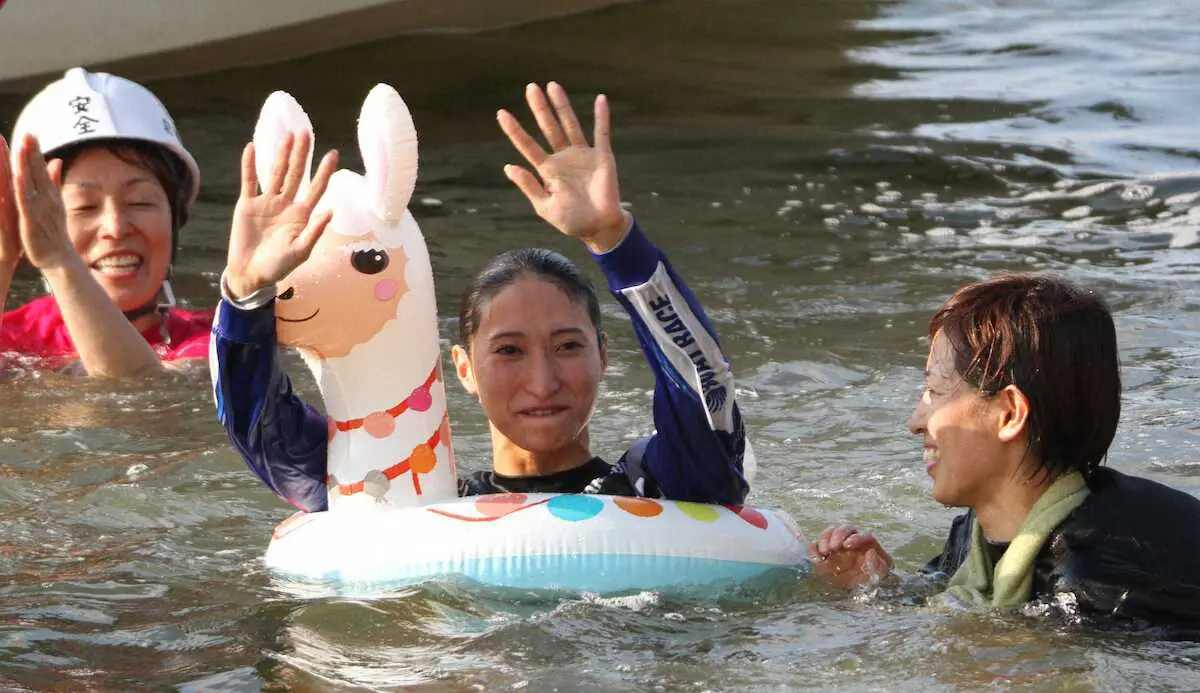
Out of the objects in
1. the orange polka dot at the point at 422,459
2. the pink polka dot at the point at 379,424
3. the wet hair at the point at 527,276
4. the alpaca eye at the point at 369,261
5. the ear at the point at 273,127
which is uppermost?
the ear at the point at 273,127

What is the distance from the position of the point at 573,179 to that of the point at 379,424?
0.71 meters

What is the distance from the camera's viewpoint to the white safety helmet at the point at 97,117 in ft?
19.5

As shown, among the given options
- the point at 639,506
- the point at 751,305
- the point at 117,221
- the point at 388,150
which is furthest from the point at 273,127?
the point at 751,305

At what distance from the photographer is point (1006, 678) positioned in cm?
338

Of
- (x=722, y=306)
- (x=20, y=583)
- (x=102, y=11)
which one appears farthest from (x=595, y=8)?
(x=20, y=583)

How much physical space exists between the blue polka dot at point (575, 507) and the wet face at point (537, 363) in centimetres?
18

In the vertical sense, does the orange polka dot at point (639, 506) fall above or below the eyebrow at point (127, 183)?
below

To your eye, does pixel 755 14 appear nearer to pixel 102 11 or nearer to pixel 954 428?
pixel 102 11

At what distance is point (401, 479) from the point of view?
379cm

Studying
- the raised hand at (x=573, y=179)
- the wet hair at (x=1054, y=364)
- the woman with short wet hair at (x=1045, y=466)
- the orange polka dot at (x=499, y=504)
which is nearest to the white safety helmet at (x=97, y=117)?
the orange polka dot at (x=499, y=504)

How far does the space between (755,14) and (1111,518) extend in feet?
38.9

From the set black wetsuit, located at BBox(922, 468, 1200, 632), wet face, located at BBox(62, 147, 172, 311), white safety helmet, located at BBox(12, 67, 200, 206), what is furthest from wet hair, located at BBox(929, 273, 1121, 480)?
white safety helmet, located at BBox(12, 67, 200, 206)

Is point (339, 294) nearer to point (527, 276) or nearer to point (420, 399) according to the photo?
point (420, 399)

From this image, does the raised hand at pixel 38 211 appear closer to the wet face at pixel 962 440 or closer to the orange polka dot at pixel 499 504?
the orange polka dot at pixel 499 504
